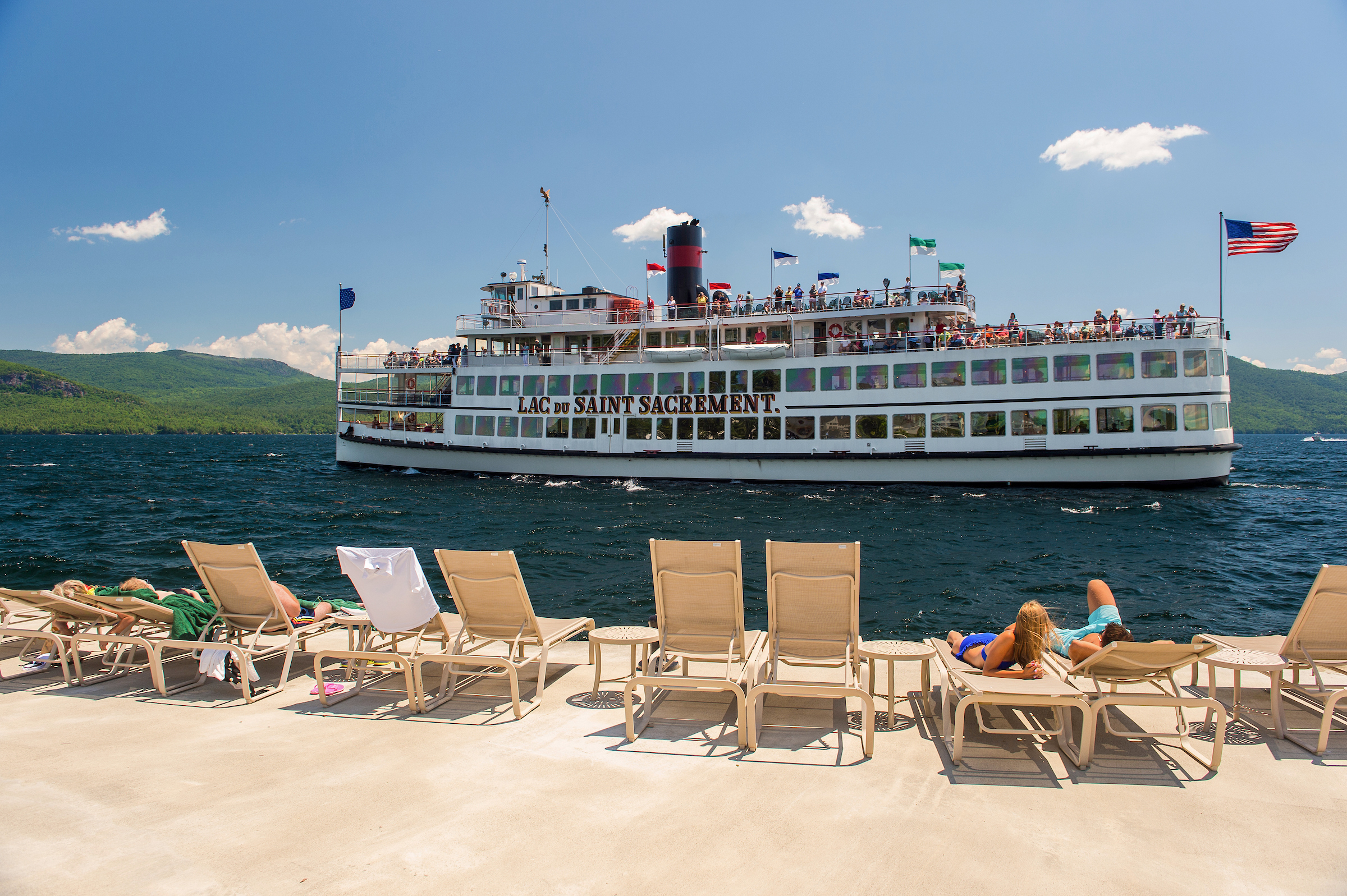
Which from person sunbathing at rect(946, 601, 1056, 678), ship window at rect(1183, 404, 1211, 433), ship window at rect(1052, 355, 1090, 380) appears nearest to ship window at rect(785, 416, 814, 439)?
ship window at rect(1052, 355, 1090, 380)

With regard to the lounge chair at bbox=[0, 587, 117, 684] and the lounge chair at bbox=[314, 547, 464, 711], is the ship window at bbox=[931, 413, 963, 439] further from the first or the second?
the lounge chair at bbox=[0, 587, 117, 684]

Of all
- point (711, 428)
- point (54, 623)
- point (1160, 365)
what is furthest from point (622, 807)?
point (1160, 365)

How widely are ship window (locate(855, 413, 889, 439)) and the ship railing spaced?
2.29m

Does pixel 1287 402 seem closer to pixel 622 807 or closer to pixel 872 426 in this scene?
pixel 872 426

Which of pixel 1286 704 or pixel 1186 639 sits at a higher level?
pixel 1286 704

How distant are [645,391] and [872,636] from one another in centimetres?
2005

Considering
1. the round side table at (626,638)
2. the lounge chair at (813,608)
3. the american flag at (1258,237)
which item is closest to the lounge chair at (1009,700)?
the lounge chair at (813,608)

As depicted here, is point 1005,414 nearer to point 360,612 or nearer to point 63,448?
Answer: point 360,612

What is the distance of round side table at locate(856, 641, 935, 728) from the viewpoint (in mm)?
4574

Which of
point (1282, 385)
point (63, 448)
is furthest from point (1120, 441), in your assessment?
point (1282, 385)

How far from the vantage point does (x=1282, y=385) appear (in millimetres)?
181375

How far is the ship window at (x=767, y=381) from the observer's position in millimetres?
27031

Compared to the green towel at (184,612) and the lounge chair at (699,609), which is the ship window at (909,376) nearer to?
the lounge chair at (699,609)

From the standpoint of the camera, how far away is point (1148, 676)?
4.29 metres
